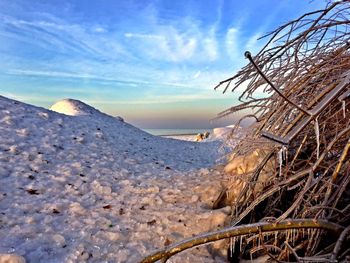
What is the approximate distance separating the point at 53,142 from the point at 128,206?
2.78 metres

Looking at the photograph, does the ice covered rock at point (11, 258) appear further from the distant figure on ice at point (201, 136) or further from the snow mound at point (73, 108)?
the distant figure on ice at point (201, 136)

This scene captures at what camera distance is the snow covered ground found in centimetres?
323

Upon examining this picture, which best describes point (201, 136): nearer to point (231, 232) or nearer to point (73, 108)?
point (73, 108)

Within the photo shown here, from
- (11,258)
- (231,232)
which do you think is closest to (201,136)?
(11,258)

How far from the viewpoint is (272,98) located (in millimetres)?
3096

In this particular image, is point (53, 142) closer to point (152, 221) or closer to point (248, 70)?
point (152, 221)

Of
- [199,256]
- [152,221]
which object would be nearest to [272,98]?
[199,256]

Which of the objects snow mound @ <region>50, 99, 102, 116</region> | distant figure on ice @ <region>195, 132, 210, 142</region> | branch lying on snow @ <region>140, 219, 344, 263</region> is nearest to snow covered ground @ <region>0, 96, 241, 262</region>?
branch lying on snow @ <region>140, 219, 344, 263</region>

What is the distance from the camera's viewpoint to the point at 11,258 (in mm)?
2846

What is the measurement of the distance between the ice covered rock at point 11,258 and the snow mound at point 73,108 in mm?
7456

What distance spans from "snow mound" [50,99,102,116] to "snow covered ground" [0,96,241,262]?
9.44 feet

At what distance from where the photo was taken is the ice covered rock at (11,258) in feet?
9.28

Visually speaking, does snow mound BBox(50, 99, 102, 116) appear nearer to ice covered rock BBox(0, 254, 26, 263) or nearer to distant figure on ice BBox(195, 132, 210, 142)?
distant figure on ice BBox(195, 132, 210, 142)

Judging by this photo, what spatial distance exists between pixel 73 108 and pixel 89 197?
268 inches
